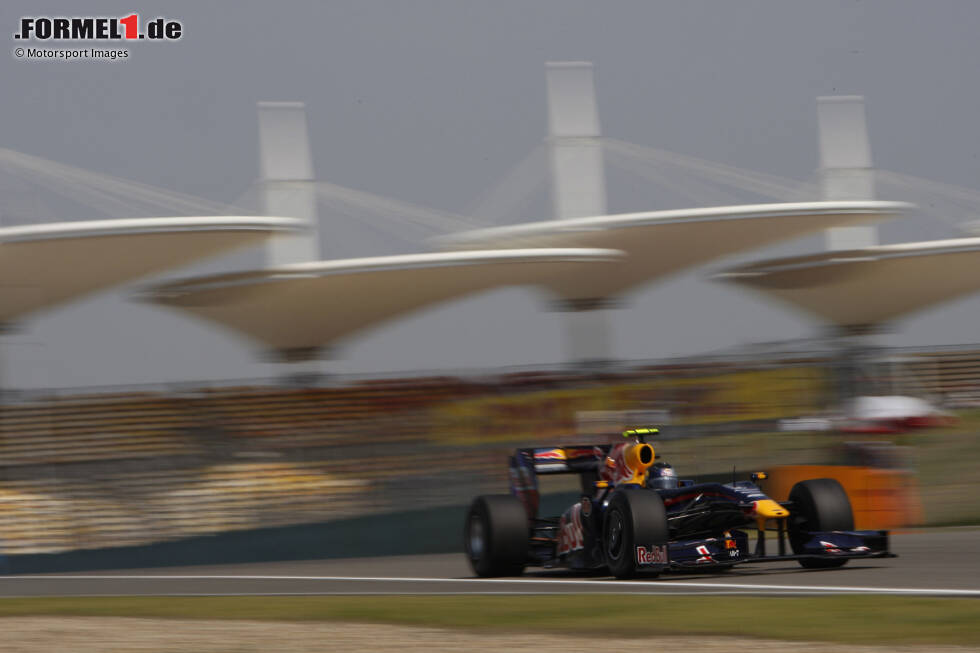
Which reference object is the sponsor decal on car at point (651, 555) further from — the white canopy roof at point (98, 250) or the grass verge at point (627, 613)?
the white canopy roof at point (98, 250)

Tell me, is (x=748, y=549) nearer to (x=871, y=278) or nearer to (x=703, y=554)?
(x=703, y=554)

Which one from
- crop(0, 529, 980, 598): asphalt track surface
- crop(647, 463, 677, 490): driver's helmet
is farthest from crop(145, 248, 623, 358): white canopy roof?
crop(647, 463, 677, 490): driver's helmet

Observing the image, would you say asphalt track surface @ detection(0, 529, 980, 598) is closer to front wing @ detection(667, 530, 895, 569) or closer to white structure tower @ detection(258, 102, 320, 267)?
front wing @ detection(667, 530, 895, 569)

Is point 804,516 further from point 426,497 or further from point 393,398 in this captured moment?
point 393,398

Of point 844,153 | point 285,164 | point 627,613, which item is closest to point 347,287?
point 285,164

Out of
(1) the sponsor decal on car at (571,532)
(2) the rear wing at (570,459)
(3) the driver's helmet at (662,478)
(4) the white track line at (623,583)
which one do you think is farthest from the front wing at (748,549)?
(2) the rear wing at (570,459)

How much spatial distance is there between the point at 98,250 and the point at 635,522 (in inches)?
665

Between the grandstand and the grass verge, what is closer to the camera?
the grass verge

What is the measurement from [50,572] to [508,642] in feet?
36.2

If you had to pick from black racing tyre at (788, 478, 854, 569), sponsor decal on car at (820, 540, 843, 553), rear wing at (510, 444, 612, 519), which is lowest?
sponsor decal on car at (820, 540, 843, 553)

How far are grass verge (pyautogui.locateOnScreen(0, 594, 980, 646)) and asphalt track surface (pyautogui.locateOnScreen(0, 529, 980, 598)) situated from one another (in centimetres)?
57

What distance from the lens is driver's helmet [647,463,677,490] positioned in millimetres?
11188

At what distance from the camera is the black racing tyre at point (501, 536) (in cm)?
1187

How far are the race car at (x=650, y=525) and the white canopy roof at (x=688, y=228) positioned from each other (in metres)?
16.7
